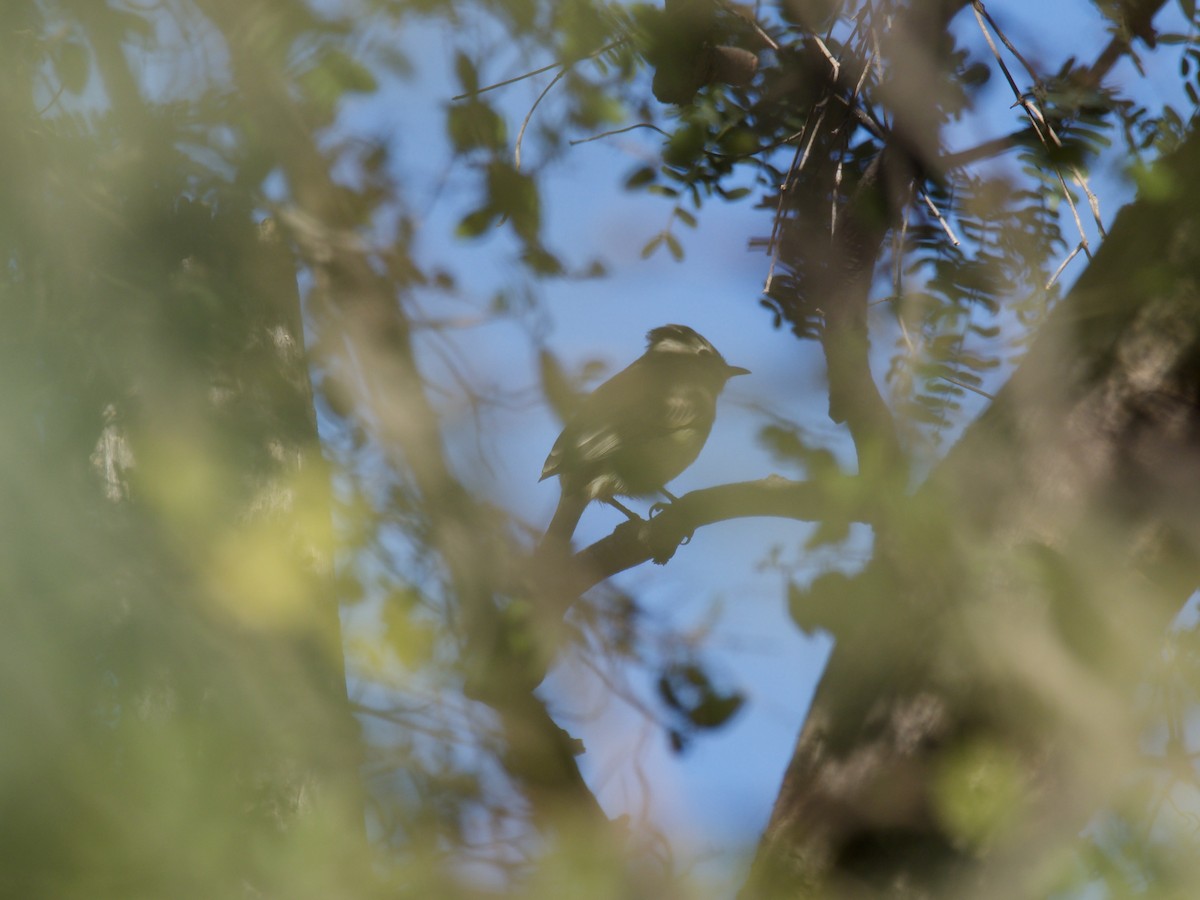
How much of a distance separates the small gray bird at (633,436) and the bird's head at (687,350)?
7 centimetres

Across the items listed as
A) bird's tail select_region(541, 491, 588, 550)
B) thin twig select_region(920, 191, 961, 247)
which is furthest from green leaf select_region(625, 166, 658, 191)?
bird's tail select_region(541, 491, 588, 550)

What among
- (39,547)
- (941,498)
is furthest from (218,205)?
(941,498)

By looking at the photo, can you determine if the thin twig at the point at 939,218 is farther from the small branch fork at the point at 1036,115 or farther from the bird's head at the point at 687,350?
the bird's head at the point at 687,350

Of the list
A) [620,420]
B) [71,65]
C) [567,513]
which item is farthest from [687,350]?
[71,65]

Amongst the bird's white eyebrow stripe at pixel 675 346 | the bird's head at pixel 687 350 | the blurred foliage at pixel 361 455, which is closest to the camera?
the blurred foliage at pixel 361 455

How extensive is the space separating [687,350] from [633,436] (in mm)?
1035

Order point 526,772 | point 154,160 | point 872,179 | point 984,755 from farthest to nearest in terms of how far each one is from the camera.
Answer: point 872,179
point 154,160
point 526,772
point 984,755

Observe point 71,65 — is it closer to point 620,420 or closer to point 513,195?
point 513,195

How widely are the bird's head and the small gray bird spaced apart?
65 millimetres

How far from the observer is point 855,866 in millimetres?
1889

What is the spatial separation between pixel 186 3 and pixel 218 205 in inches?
19.6

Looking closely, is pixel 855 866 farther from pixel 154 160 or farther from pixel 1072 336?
pixel 154 160

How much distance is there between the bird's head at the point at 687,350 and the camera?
16.7 ft

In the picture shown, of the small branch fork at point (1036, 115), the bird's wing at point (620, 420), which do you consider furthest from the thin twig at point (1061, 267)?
the bird's wing at point (620, 420)
